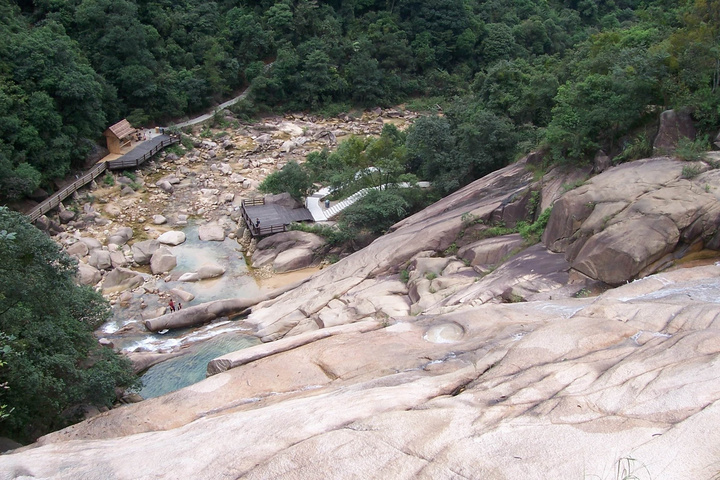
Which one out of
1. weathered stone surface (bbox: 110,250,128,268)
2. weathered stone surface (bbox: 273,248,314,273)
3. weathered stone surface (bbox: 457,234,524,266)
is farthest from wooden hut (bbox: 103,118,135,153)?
weathered stone surface (bbox: 457,234,524,266)

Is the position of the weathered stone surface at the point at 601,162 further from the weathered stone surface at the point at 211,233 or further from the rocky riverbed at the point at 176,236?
the weathered stone surface at the point at 211,233

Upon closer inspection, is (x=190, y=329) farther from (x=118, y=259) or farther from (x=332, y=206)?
(x=332, y=206)

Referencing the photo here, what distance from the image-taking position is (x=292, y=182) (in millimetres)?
33375

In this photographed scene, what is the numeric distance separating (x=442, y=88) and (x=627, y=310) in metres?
50.4

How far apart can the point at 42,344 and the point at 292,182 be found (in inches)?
806

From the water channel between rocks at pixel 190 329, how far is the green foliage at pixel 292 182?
14.6 feet

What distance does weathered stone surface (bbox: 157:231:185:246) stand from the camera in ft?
102

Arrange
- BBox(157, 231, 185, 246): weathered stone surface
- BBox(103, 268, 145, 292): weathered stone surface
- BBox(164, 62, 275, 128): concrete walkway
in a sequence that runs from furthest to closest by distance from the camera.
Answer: BBox(164, 62, 275, 128): concrete walkway, BBox(157, 231, 185, 246): weathered stone surface, BBox(103, 268, 145, 292): weathered stone surface

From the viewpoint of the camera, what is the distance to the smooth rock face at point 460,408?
7.55m

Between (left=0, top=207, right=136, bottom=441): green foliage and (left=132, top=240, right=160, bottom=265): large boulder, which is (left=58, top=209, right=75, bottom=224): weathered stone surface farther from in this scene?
(left=0, top=207, right=136, bottom=441): green foliage

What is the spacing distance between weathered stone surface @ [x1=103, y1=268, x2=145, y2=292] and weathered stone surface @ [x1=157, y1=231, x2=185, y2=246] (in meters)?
4.16

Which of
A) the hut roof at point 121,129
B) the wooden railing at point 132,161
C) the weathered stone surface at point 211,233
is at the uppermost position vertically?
the hut roof at point 121,129

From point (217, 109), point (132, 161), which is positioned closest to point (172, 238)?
point (132, 161)

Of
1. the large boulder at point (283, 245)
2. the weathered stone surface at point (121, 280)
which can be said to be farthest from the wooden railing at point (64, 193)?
the large boulder at point (283, 245)
